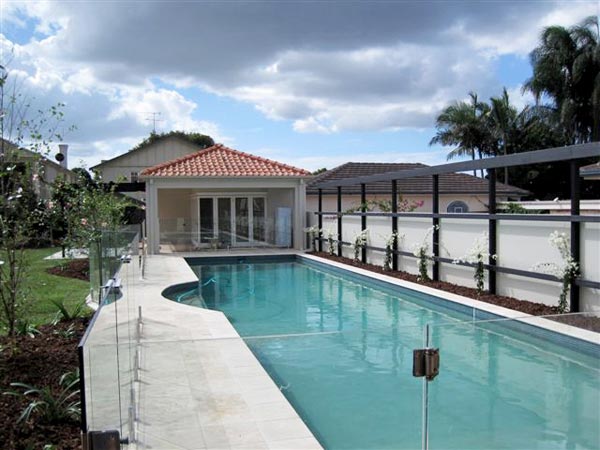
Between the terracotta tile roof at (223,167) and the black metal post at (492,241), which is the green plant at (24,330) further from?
the terracotta tile roof at (223,167)

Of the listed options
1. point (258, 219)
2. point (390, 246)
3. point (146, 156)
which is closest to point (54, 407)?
point (390, 246)

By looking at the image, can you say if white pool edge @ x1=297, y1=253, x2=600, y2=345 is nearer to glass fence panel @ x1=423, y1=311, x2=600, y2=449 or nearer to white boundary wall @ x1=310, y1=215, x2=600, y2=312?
glass fence panel @ x1=423, y1=311, x2=600, y2=449

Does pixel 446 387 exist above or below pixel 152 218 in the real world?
below

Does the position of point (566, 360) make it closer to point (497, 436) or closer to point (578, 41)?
point (497, 436)

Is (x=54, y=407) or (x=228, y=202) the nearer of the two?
(x=54, y=407)

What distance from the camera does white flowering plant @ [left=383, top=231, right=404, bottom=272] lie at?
51.6 feet

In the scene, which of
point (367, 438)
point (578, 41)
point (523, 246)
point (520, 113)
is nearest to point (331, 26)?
point (523, 246)

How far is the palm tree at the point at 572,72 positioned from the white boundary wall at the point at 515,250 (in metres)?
27.0

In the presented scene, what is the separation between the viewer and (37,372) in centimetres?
547

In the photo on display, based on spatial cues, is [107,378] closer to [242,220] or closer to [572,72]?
[242,220]

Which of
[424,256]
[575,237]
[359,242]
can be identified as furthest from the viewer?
[359,242]

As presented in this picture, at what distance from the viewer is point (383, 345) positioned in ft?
18.3

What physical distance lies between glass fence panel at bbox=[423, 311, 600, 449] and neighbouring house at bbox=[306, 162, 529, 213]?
20254 millimetres

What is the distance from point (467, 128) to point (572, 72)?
928cm
